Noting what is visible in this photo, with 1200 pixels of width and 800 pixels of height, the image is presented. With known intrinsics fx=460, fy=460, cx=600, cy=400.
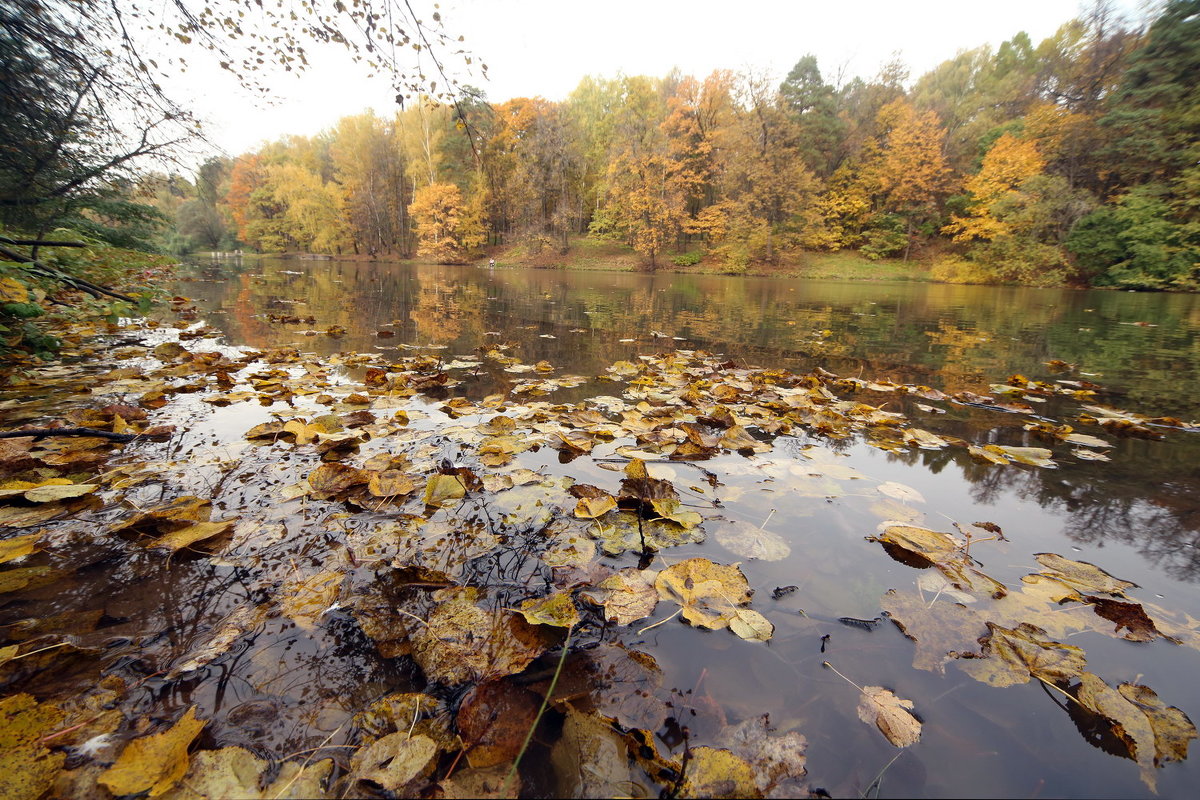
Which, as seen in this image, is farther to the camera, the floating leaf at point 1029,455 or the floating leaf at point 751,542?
the floating leaf at point 1029,455

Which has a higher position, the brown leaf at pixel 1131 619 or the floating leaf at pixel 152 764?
the floating leaf at pixel 152 764

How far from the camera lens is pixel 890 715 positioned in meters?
0.97

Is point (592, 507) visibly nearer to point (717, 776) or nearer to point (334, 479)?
point (717, 776)

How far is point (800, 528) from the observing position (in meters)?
1.67

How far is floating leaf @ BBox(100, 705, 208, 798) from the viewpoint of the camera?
2.42ft

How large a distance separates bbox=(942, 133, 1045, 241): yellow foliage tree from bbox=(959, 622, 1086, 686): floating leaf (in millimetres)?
27259

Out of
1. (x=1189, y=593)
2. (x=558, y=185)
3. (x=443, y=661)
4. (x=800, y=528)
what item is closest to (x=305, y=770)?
(x=443, y=661)

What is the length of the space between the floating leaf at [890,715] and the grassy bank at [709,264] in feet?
85.9

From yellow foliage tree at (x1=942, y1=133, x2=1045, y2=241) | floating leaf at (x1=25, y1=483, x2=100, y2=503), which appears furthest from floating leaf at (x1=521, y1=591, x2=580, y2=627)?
yellow foliage tree at (x1=942, y1=133, x2=1045, y2=241)

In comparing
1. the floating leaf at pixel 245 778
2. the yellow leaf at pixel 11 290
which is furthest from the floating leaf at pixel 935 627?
the yellow leaf at pixel 11 290

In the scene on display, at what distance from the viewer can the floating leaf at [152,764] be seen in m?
0.74

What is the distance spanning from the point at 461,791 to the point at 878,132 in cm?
3677

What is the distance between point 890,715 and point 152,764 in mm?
1376

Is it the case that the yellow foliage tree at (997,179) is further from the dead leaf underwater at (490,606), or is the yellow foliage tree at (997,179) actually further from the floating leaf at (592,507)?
the floating leaf at (592,507)
